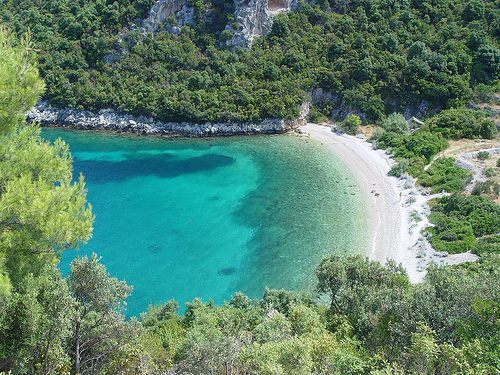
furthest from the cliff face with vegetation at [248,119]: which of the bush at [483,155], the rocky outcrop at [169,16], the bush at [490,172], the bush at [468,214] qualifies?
the bush at [483,155]

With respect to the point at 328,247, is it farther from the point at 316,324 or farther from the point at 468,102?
the point at 468,102

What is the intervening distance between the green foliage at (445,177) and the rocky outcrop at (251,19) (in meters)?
38.3

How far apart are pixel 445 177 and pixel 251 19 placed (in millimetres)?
42121

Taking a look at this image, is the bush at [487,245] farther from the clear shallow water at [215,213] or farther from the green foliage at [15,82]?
the green foliage at [15,82]

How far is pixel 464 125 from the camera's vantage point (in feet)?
195

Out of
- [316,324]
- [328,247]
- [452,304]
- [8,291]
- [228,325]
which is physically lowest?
[328,247]

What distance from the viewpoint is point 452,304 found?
724 inches

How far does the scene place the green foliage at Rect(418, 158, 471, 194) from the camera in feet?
151

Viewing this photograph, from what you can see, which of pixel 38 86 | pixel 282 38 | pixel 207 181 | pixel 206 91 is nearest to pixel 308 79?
pixel 282 38

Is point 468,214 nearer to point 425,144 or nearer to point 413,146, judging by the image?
point 425,144

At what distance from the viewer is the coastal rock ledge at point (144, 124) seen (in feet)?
224

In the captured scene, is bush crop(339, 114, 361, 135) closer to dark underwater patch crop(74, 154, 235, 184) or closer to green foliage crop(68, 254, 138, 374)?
dark underwater patch crop(74, 154, 235, 184)

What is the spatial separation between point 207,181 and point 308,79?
89.1ft

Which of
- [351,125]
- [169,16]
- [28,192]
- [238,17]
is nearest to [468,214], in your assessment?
[351,125]
